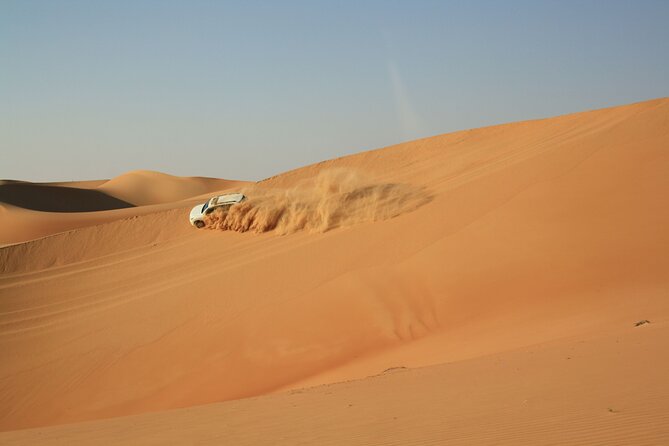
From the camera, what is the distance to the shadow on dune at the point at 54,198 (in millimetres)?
61062

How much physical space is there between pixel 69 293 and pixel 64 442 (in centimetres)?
1160

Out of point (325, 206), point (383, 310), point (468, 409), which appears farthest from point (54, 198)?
point (468, 409)

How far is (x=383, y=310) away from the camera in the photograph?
1255 cm

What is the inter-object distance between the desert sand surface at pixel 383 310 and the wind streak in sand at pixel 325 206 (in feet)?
0.21

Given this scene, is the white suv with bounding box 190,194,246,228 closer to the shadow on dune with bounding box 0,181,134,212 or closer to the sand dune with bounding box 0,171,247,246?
the sand dune with bounding box 0,171,247,246

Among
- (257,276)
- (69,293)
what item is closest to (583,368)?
(257,276)

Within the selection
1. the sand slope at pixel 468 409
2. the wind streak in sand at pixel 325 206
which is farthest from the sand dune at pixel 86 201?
the sand slope at pixel 468 409

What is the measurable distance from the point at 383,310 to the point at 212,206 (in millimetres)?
10016

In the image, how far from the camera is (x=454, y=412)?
5910mm

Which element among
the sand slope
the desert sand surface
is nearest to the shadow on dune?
the desert sand surface

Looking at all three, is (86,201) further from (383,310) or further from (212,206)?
(383,310)

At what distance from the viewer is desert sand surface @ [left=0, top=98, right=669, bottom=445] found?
6.30m

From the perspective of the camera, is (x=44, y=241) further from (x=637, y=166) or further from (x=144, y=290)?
(x=637, y=166)

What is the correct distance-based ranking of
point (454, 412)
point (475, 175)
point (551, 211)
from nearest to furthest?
point (454, 412), point (551, 211), point (475, 175)
